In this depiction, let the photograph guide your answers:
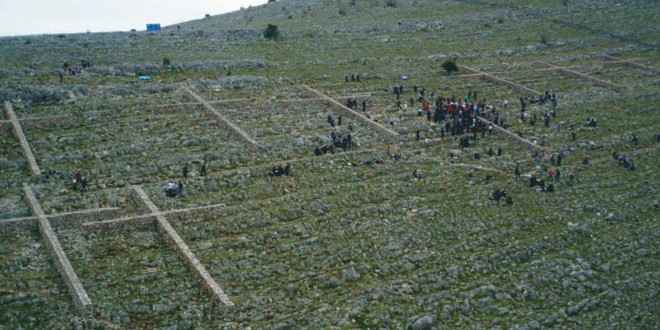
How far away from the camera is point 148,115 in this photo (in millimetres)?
38500

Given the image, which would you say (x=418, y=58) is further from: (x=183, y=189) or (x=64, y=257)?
(x=64, y=257)

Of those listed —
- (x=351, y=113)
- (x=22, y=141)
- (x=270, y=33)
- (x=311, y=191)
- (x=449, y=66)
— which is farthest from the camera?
(x=270, y=33)

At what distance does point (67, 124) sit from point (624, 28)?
45736mm

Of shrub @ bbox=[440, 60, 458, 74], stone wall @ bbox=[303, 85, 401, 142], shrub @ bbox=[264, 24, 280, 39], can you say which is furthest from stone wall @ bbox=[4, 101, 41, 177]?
shrub @ bbox=[440, 60, 458, 74]

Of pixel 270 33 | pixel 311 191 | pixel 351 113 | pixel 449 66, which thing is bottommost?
pixel 311 191

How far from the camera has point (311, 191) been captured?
31844 mm

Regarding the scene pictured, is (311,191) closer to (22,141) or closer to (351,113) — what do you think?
(351,113)

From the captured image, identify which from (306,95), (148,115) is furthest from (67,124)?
(306,95)

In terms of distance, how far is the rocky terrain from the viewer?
2450 cm

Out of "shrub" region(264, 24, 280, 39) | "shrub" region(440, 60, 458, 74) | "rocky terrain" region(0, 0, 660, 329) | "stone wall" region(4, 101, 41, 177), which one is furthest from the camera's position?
"shrub" region(264, 24, 280, 39)

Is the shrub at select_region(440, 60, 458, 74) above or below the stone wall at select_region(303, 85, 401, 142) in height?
above

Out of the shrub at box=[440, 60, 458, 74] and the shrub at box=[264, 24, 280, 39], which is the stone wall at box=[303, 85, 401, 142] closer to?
the shrub at box=[440, 60, 458, 74]

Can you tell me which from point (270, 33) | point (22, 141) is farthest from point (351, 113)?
point (270, 33)

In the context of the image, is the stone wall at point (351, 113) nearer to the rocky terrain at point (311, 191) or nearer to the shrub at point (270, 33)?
the rocky terrain at point (311, 191)
